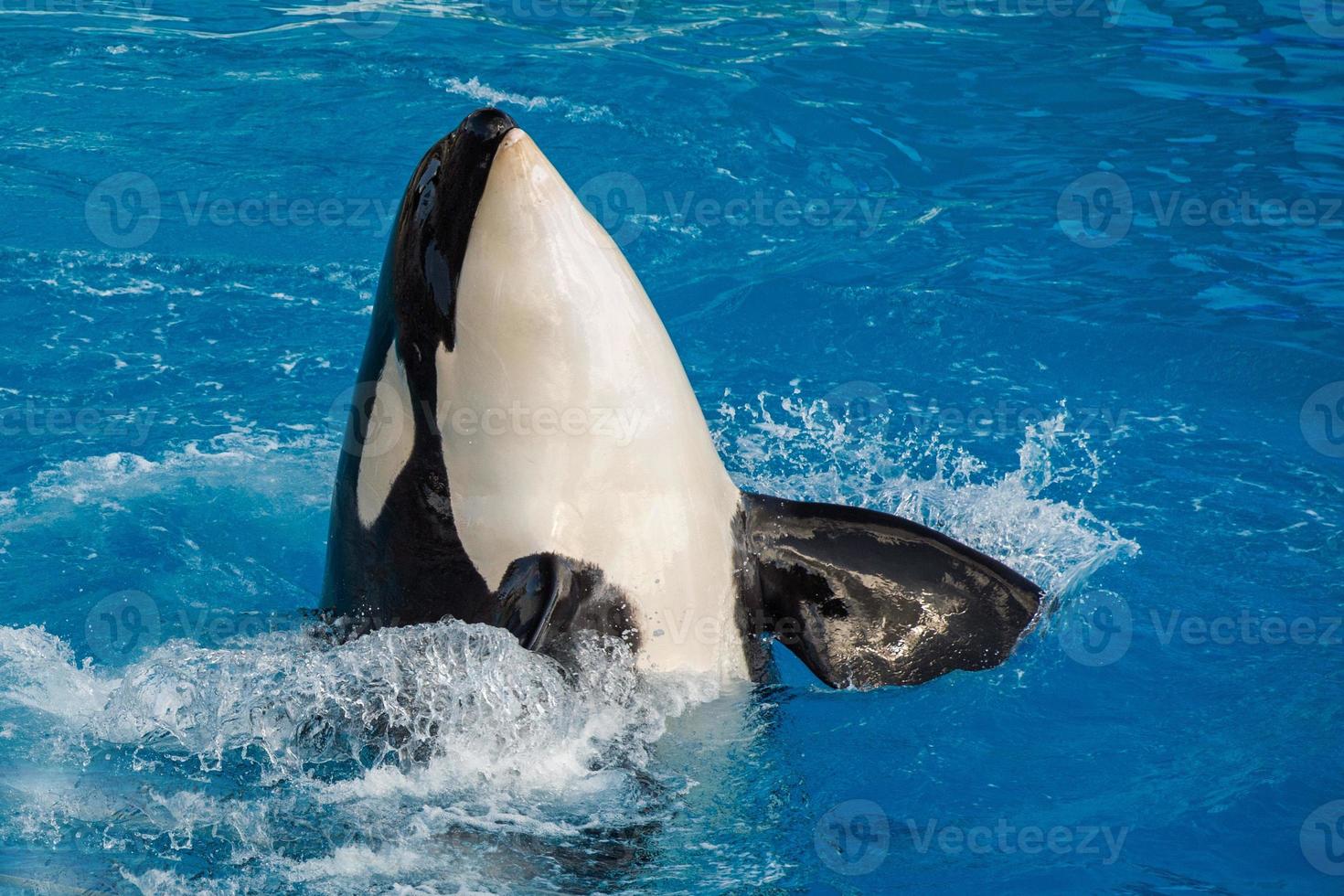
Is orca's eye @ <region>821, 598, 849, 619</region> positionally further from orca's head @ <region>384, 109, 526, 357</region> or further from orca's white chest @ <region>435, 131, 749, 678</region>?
orca's head @ <region>384, 109, 526, 357</region>

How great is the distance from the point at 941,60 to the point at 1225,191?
167 inches

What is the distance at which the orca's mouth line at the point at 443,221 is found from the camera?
5223 millimetres

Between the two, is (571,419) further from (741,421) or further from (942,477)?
(741,421)

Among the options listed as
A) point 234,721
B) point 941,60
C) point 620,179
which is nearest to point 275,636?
point 234,721

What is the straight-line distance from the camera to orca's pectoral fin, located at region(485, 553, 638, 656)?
5.31m

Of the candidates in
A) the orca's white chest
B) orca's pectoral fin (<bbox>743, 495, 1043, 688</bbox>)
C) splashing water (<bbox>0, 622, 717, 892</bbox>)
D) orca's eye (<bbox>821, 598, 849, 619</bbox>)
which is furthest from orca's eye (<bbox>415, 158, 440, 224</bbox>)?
orca's eye (<bbox>821, 598, 849, 619</bbox>)

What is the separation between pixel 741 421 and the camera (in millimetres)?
9438

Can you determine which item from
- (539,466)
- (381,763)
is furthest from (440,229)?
(381,763)

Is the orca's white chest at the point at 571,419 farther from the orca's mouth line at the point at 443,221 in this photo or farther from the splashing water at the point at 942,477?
the splashing water at the point at 942,477

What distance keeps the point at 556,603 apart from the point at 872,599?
140 cm

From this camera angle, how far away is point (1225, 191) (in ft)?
41.6

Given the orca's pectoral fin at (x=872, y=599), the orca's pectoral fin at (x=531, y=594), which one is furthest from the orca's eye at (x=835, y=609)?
the orca's pectoral fin at (x=531, y=594)

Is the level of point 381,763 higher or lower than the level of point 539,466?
lower

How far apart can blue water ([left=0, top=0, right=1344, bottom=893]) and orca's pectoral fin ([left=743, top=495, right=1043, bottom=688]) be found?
11.1 inches
